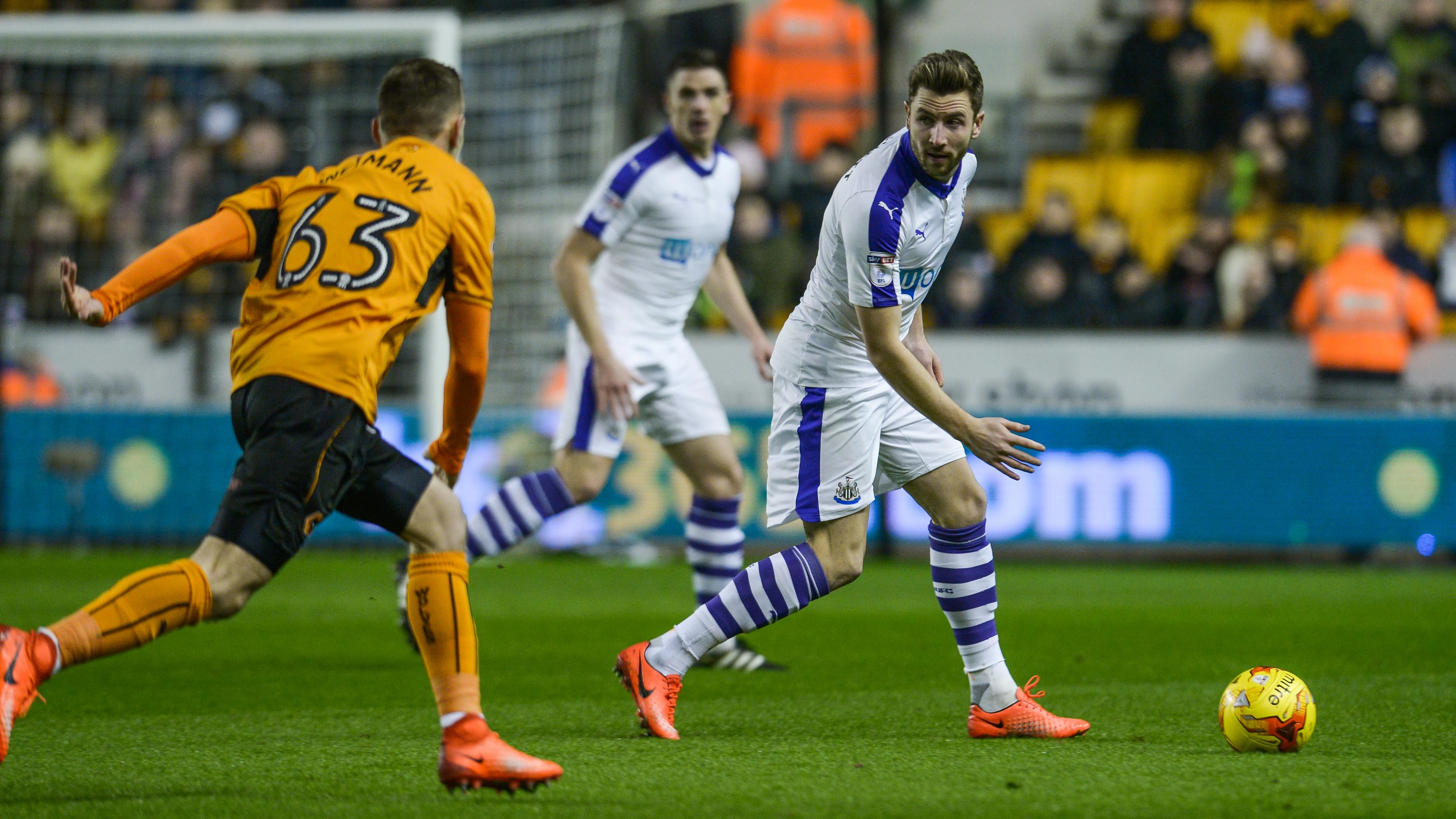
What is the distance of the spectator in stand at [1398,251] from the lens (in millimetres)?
13594

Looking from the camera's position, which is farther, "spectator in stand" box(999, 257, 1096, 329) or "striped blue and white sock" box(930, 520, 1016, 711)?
"spectator in stand" box(999, 257, 1096, 329)

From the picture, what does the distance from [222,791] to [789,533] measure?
8.85 metres

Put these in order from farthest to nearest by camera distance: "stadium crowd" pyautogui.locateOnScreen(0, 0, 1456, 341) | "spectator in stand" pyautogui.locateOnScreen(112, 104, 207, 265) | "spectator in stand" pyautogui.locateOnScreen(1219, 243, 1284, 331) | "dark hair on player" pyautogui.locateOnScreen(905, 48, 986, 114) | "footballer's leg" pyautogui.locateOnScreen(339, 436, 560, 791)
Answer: "spectator in stand" pyautogui.locateOnScreen(112, 104, 207, 265) → "stadium crowd" pyautogui.locateOnScreen(0, 0, 1456, 341) → "spectator in stand" pyautogui.locateOnScreen(1219, 243, 1284, 331) → "dark hair on player" pyautogui.locateOnScreen(905, 48, 986, 114) → "footballer's leg" pyautogui.locateOnScreen(339, 436, 560, 791)

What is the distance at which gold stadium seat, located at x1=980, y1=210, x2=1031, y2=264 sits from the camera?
15.7m

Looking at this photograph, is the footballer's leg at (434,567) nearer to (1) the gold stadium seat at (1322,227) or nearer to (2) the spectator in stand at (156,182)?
(2) the spectator in stand at (156,182)

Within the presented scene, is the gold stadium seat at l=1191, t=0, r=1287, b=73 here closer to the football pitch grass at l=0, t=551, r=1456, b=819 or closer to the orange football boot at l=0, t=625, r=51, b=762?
the football pitch grass at l=0, t=551, r=1456, b=819

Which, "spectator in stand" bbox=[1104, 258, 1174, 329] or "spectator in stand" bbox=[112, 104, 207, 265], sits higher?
"spectator in stand" bbox=[112, 104, 207, 265]

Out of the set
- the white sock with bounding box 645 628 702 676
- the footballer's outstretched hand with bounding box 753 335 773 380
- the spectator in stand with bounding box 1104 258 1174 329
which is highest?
the footballer's outstretched hand with bounding box 753 335 773 380

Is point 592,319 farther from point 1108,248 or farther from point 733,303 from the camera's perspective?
point 1108,248

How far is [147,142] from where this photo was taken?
14.7 m

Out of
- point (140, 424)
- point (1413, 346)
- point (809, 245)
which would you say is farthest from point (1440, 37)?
point (140, 424)

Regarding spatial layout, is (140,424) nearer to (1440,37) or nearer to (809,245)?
(809,245)

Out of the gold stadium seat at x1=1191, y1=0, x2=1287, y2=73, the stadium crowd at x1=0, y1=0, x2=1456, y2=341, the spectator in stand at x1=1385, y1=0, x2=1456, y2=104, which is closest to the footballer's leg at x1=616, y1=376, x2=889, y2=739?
the stadium crowd at x1=0, y1=0, x2=1456, y2=341

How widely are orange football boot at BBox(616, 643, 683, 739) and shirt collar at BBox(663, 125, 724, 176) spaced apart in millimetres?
2557
